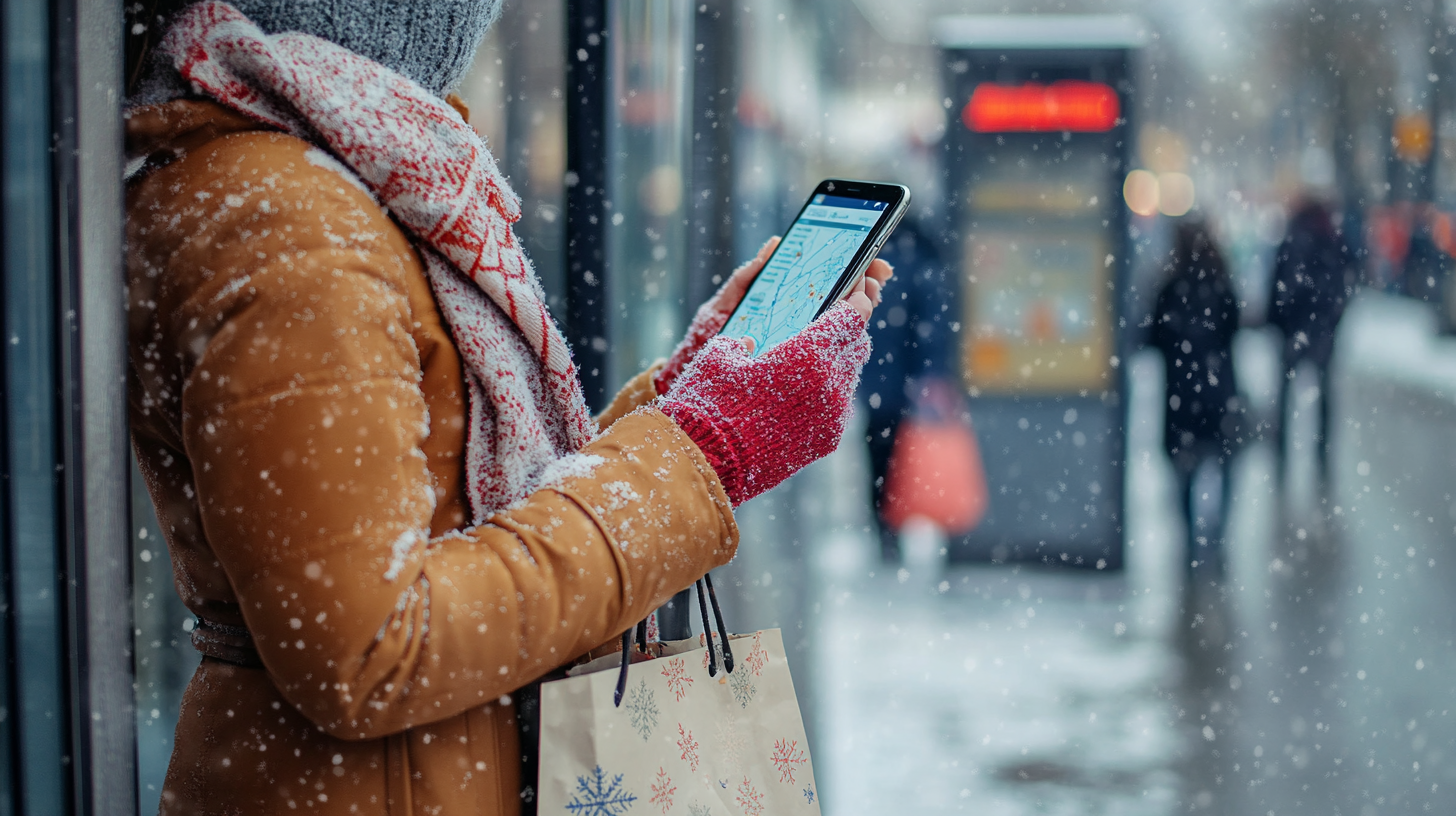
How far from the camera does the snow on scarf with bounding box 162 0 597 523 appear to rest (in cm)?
96

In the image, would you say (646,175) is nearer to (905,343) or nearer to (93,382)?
(905,343)

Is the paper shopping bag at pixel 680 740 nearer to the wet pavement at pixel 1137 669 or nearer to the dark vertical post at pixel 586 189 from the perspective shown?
the dark vertical post at pixel 586 189

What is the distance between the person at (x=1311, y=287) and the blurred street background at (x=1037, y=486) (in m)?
0.02

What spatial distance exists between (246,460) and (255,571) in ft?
0.27

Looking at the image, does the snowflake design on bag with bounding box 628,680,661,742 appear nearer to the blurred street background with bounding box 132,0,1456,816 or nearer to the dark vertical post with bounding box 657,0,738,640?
the blurred street background with bounding box 132,0,1456,816

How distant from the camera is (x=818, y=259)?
4.77 feet

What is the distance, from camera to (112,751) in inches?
38.6

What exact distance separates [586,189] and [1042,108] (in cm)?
321

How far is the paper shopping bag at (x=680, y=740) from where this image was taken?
1.06m

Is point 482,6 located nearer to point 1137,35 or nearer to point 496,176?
point 496,176

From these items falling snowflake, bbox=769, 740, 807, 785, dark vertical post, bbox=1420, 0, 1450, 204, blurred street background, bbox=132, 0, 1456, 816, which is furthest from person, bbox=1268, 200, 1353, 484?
dark vertical post, bbox=1420, 0, 1450, 204

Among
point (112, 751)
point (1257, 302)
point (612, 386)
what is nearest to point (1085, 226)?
point (612, 386)

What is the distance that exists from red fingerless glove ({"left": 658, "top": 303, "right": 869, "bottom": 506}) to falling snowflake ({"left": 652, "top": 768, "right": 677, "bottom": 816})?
260 millimetres

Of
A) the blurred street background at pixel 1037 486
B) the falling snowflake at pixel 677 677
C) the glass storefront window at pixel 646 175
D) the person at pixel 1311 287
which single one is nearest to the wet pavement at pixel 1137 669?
the blurred street background at pixel 1037 486
